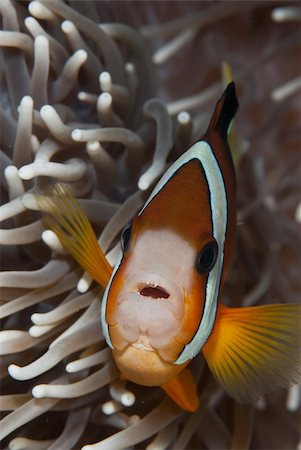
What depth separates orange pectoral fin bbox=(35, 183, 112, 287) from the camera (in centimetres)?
91

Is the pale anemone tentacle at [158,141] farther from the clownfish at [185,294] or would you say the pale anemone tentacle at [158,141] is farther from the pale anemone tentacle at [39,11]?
the pale anemone tentacle at [39,11]

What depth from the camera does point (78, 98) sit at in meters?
1.17

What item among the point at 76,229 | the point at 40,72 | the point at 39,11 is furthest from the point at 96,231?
the point at 39,11

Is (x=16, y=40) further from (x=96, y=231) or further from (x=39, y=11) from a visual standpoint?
(x=96, y=231)

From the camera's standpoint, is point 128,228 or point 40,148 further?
point 40,148

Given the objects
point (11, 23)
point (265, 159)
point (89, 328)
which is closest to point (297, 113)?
point (265, 159)

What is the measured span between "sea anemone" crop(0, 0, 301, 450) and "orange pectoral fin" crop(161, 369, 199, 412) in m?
0.06

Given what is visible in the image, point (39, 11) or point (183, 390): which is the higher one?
point (39, 11)

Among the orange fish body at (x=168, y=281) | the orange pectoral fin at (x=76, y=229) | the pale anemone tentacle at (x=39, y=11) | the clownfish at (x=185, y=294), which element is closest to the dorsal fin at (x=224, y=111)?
the clownfish at (x=185, y=294)

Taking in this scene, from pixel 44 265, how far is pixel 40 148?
20 centimetres

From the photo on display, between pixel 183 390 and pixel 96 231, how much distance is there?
0.31 metres

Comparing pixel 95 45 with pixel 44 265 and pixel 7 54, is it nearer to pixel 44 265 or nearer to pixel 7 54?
pixel 7 54

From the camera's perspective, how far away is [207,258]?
79 centimetres

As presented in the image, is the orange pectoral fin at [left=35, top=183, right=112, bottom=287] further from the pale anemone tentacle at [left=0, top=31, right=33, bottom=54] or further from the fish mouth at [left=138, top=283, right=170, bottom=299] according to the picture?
the pale anemone tentacle at [left=0, top=31, right=33, bottom=54]
